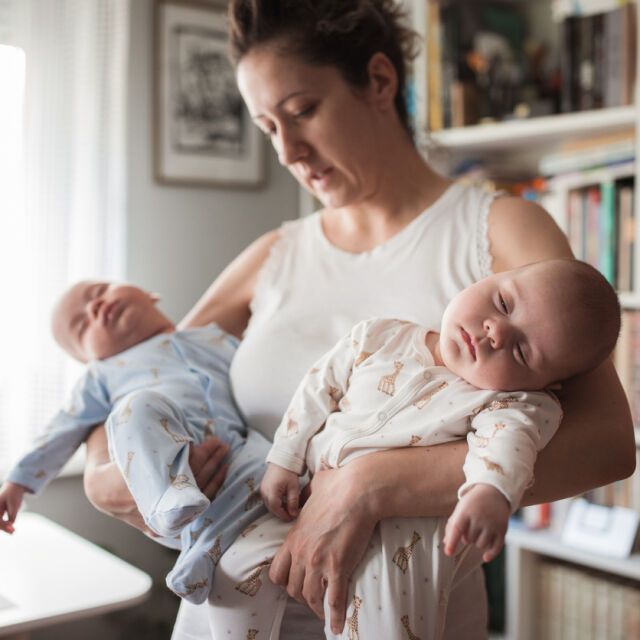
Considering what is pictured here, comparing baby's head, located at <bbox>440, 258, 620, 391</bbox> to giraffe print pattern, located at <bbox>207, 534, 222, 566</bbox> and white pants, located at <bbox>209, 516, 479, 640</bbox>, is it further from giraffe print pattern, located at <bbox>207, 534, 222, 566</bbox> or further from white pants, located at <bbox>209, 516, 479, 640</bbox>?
giraffe print pattern, located at <bbox>207, 534, 222, 566</bbox>

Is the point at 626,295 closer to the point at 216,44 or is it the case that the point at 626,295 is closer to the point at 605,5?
the point at 605,5

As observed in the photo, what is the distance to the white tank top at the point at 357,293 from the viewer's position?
4.38ft

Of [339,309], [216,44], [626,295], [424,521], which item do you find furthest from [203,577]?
[216,44]

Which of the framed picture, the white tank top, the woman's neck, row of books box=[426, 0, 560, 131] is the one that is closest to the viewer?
the white tank top

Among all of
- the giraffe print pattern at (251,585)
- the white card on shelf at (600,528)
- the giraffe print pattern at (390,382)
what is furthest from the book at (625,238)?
the giraffe print pattern at (251,585)

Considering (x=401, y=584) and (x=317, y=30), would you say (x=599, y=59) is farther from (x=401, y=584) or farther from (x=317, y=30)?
(x=401, y=584)

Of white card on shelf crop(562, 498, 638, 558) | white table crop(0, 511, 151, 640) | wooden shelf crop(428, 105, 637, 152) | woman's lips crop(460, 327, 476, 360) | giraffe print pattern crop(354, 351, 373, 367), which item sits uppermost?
wooden shelf crop(428, 105, 637, 152)

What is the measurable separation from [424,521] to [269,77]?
0.79m

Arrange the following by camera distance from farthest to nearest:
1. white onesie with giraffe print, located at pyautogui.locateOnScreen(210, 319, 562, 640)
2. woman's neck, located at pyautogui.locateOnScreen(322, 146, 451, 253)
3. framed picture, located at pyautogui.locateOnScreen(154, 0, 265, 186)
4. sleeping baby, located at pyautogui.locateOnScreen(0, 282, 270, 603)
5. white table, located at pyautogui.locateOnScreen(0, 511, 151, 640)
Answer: framed picture, located at pyautogui.locateOnScreen(154, 0, 265, 186) → white table, located at pyautogui.locateOnScreen(0, 511, 151, 640) → woman's neck, located at pyautogui.locateOnScreen(322, 146, 451, 253) → sleeping baby, located at pyautogui.locateOnScreen(0, 282, 270, 603) → white onesie with giraffe print, located at pyautogui.locateOnScreen(210, 319, 562, 640)

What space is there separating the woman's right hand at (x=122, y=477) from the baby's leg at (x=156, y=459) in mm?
38

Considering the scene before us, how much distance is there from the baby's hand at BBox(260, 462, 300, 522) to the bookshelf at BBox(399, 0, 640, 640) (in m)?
1.01

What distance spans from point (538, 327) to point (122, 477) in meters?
0.69

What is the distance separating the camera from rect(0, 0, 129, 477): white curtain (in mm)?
2441

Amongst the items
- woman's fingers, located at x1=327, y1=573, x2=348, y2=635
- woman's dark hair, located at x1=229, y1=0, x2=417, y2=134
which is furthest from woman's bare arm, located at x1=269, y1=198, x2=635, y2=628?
woman's dark hair, located at x1=229, y1=0, x2=417, y2=134
